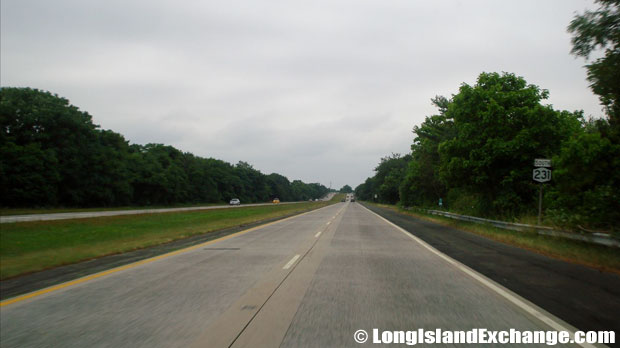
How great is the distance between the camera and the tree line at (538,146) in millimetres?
9562

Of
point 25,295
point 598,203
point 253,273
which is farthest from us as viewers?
point 598,203

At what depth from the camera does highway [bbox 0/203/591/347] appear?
461 cm

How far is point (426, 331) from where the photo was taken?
4.82 metres

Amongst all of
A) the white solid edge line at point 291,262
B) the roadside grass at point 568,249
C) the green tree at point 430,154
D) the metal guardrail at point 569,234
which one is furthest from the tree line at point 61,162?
the roadside grass at point 568,249

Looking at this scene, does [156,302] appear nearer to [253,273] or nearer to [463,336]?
[253,273]

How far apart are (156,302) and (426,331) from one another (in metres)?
3.92

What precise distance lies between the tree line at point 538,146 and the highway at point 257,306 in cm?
637

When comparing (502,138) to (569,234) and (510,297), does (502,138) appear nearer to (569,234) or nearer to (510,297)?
(569,234)

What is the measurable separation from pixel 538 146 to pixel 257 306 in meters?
21.3

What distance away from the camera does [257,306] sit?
585 centimetres

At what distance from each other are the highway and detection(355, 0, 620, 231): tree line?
6371 mm

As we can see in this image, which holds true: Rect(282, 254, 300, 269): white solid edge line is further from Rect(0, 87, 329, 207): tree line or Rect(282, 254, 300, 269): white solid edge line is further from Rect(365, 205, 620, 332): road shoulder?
Rect(0, 87, 329, 207): tree line

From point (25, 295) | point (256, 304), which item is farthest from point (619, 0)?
point (25, 295)

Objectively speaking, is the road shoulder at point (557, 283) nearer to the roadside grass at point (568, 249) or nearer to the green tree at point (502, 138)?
the roadside grass at point (568, 249)
